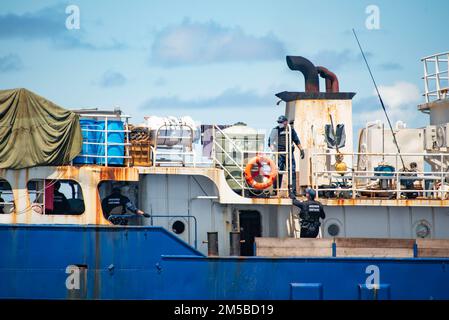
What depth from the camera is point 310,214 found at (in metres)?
20.9

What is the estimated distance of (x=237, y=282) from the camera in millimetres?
19766

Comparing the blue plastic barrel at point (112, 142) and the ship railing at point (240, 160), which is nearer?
the blue plastic barrel at point (112, 142)

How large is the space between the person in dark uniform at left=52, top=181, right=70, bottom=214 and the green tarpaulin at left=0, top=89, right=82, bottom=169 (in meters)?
0.73

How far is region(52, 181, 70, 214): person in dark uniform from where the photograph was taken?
68.3 feet

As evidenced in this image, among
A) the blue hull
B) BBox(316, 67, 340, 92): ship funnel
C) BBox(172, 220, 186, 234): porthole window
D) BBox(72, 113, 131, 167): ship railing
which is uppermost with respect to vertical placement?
BBox(316, 67, 340, 92): ship funnel

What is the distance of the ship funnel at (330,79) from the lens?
2495 cm

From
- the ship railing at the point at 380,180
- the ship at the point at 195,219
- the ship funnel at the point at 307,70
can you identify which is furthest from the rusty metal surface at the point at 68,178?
the ship funnel at the point at 307,70

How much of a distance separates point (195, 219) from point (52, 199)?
121 inches

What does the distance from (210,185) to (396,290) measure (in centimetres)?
469

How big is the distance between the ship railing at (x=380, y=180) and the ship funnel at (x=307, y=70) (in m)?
2.21

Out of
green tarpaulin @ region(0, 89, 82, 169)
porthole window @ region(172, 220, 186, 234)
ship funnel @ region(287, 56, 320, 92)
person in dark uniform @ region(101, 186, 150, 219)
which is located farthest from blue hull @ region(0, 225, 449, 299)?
ship funnel @ region(287, 56, 320, 92)

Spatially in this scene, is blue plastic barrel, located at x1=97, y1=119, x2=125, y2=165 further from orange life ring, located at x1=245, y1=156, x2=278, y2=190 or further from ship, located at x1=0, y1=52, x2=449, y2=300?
orange life ring, located at x1=245, y1=156, x2=278, y2=190

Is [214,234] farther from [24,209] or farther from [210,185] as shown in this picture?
[24,209]

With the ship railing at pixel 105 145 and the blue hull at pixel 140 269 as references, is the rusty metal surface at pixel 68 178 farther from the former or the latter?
the blue hull at pixel 140 269
